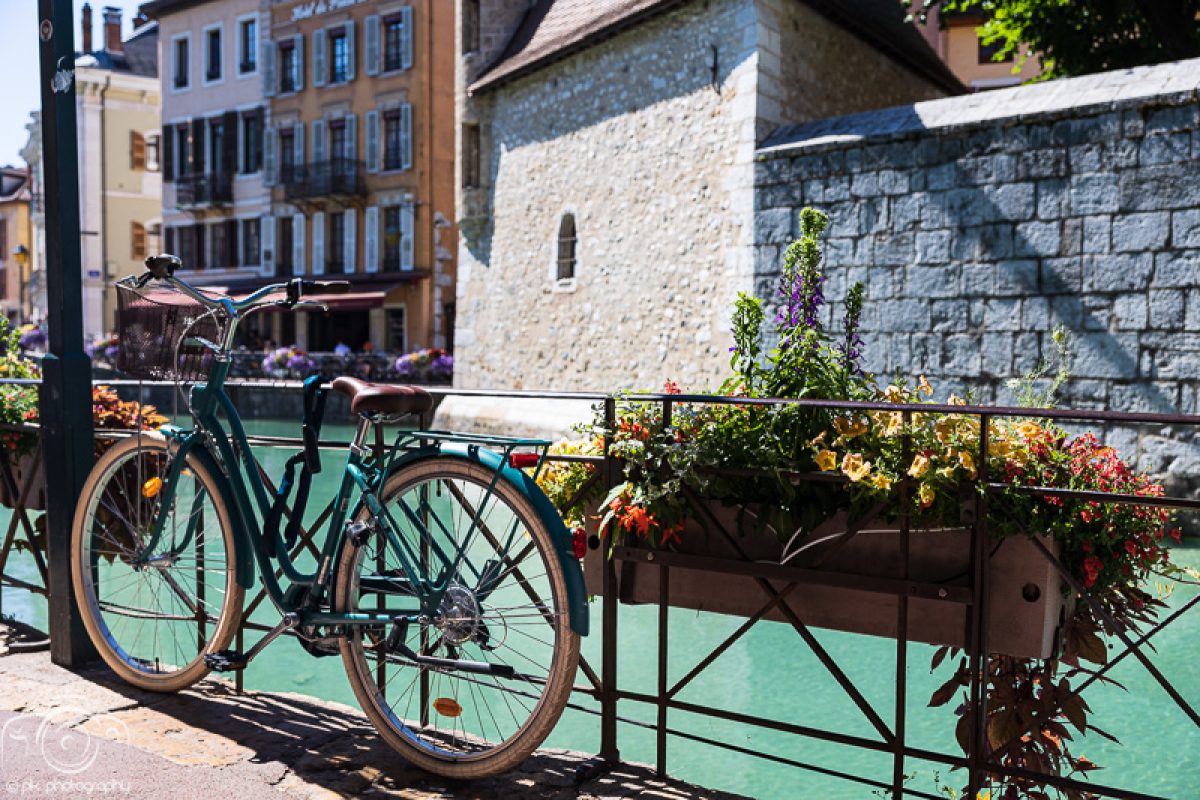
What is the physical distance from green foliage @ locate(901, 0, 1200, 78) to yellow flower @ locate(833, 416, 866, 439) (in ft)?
36.8

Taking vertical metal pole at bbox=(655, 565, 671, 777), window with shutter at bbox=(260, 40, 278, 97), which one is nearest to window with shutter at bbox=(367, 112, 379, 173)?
window with shutter at bbox=(260, 40, 278, 97)

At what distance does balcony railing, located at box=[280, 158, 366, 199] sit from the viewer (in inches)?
1109

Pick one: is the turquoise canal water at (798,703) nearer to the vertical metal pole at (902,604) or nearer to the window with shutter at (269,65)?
the vertical metal pole at (902,604)

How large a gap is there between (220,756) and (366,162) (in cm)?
2693

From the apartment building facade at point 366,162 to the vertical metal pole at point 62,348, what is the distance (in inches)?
896

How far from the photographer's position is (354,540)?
97.7 inches

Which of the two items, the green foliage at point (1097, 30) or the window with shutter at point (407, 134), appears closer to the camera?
the green foliage at point (1097, 30)

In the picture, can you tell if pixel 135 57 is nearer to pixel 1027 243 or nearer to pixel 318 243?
pixel 318 243

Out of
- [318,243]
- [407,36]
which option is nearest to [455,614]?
[407,36]

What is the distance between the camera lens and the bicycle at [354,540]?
2352mm

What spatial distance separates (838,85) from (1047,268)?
503cm

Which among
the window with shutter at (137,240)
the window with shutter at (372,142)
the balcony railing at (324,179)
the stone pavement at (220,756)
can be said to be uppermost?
the window with shutter at (372,142)

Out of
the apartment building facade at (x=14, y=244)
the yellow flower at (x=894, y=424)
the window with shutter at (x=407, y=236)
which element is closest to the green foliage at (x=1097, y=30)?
the yellow flower at (x=894, y=424)

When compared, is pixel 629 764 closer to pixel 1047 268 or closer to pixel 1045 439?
pixel 1045 439
